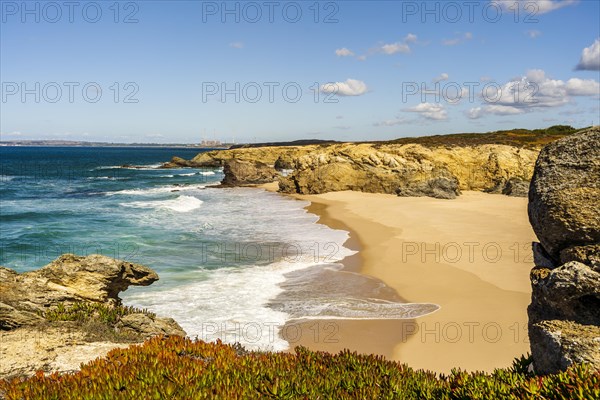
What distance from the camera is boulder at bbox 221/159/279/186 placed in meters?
58.3

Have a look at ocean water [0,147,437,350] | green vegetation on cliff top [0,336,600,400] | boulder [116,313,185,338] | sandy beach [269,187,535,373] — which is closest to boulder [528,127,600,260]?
green vegetation on cliff top [0,336,600,400]

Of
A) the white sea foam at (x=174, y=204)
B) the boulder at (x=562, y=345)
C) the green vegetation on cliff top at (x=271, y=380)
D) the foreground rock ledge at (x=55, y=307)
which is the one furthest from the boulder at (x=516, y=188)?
the boulder at (x=562, y=345)

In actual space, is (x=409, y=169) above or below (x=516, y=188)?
above

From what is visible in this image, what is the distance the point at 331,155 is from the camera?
156ft

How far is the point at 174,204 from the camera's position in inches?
1558

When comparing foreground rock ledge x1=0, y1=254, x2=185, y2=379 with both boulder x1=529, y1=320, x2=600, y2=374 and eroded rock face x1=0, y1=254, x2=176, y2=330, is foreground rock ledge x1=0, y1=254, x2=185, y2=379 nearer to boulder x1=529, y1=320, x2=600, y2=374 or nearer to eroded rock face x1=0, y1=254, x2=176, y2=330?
eroded rock face x1=0, y1=254, x2=176, y2=330

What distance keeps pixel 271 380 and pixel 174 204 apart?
117ft

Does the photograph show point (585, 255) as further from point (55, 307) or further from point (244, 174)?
point (244, 174)

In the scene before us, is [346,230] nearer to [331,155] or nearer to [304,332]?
[304,332]

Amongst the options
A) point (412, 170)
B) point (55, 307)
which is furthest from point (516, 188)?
point (55, 307)

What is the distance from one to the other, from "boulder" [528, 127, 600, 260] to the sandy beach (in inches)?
178

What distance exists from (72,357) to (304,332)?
6089mm

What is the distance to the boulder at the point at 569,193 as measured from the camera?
5.90 m

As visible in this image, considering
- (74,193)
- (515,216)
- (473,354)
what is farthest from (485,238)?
(74,193)
